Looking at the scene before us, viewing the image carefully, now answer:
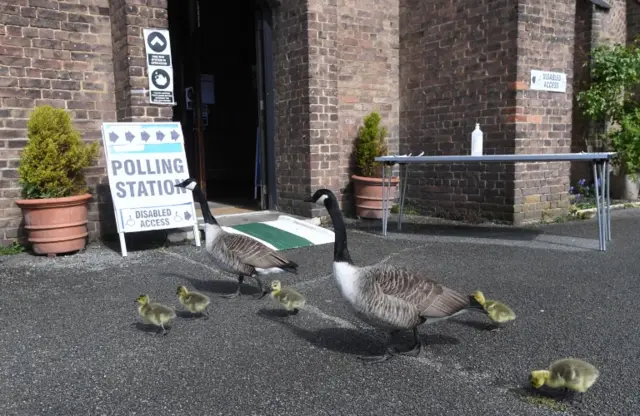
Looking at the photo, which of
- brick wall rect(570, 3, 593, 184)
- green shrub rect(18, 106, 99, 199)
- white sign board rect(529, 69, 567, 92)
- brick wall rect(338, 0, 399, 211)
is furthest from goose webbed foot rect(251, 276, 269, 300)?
brick wall rect(570, 3, 593, 184)

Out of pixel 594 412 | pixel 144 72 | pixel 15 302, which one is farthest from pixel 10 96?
pixel 594 412

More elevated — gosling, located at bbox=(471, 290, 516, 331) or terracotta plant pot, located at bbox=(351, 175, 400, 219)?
terracotta plant pot, located at bbox=(351, 175, 400, 219)

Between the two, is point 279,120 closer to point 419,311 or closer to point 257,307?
point 257,307

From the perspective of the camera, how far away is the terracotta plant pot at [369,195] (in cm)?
873

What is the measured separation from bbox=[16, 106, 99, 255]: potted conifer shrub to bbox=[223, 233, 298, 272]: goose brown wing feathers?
2.73 meters

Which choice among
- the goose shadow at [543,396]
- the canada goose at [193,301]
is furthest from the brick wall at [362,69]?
the goose shadow at [543,396]

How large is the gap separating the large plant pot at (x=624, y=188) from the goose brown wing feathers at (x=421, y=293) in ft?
30.8

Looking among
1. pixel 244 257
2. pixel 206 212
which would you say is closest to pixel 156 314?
pixel 244 257

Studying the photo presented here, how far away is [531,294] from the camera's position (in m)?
4.81

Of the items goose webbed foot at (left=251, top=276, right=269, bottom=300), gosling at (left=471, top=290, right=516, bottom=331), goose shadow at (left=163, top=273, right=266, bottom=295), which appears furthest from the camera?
goose shadow at (left=163, top=273, right=266, bottom=295)

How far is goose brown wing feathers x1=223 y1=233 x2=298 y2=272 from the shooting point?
4590 millimetres

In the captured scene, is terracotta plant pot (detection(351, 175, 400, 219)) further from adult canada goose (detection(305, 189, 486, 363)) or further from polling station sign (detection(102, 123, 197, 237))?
adult canada goose (detection(305, 189, 486, 363))

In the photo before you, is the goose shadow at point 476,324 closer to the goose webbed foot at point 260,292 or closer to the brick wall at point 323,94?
the goose webbed foot at point 260,292

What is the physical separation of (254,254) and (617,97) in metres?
8.92
